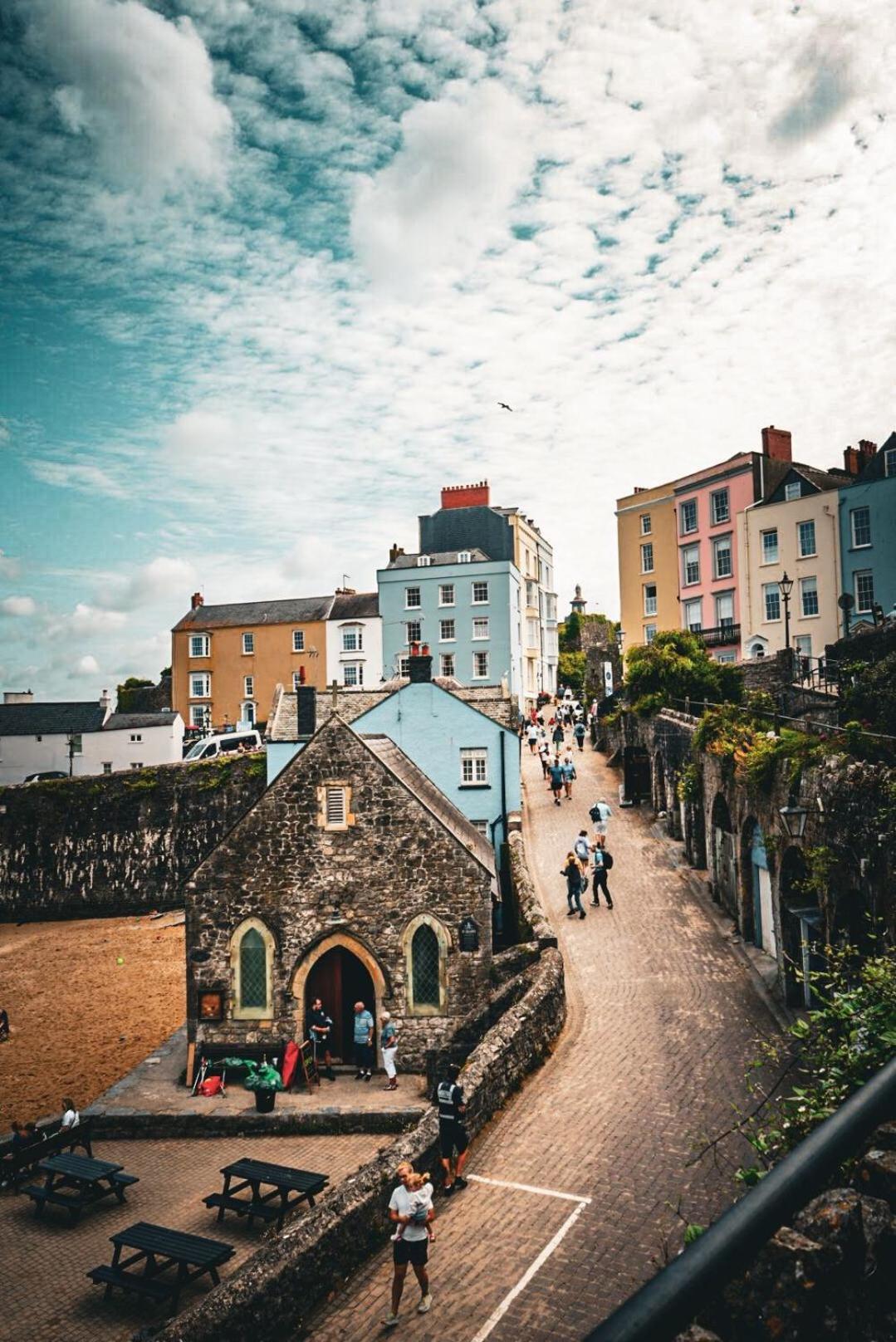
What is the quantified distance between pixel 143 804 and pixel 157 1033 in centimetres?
2043

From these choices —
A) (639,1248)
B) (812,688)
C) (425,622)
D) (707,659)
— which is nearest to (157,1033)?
(639,1248)

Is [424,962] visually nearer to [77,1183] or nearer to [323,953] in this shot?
[323,953]

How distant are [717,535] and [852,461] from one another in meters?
8.50

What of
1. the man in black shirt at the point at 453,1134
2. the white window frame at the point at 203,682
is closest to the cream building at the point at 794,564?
the man in black shirt at the point at 453,1134

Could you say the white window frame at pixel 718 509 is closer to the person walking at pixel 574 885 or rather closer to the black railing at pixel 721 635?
the black railing at pixel 721 635

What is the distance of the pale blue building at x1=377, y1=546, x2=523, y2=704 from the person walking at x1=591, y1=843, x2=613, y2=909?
34445 millimetres

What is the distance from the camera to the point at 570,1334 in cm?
809

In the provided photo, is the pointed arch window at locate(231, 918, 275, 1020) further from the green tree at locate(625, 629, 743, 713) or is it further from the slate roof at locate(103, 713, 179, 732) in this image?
the slate roof at locate(103, 713, 179, 732)

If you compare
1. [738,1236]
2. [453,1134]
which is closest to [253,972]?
[453,1134]

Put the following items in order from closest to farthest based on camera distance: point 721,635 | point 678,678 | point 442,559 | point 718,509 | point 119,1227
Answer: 1. point 119,1227
2. point 678,678
3. point 721,635
4. point 718,509
5. point 442,559

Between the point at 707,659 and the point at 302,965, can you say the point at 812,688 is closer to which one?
the point at 707,659

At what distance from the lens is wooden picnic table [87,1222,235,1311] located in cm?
1148

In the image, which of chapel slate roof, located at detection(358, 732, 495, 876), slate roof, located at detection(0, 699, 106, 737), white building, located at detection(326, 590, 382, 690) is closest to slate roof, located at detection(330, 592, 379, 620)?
white building, located at detection(326, 590, 382, 690)

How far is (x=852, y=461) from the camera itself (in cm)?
4928
